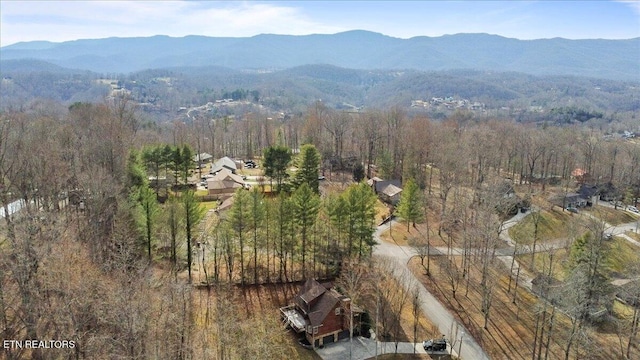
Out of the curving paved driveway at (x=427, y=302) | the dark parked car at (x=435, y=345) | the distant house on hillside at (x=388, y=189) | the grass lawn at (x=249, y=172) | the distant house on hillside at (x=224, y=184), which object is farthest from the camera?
the grass lawn at (x=249, y=172)

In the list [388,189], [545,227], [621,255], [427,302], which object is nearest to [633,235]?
[621,255]

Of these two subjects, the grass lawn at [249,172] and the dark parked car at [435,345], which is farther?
the grass lawn at [249,172]

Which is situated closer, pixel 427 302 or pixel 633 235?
pixel 427 302

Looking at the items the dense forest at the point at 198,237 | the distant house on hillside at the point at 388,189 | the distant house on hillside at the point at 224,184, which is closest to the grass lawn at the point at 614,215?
the dense forest at the point at 198,237

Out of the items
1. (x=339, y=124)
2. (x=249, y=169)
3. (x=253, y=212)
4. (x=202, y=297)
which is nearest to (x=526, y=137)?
(x=339, y=124)

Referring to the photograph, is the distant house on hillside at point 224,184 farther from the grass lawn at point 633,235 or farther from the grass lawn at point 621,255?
the grass lawn at point 633,235

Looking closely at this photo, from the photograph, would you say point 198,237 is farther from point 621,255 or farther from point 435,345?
point 621,255

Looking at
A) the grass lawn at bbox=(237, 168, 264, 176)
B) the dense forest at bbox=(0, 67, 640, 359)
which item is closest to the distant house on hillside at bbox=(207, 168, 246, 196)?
the dense forest at bbox=(0, 67, 640, 359)
